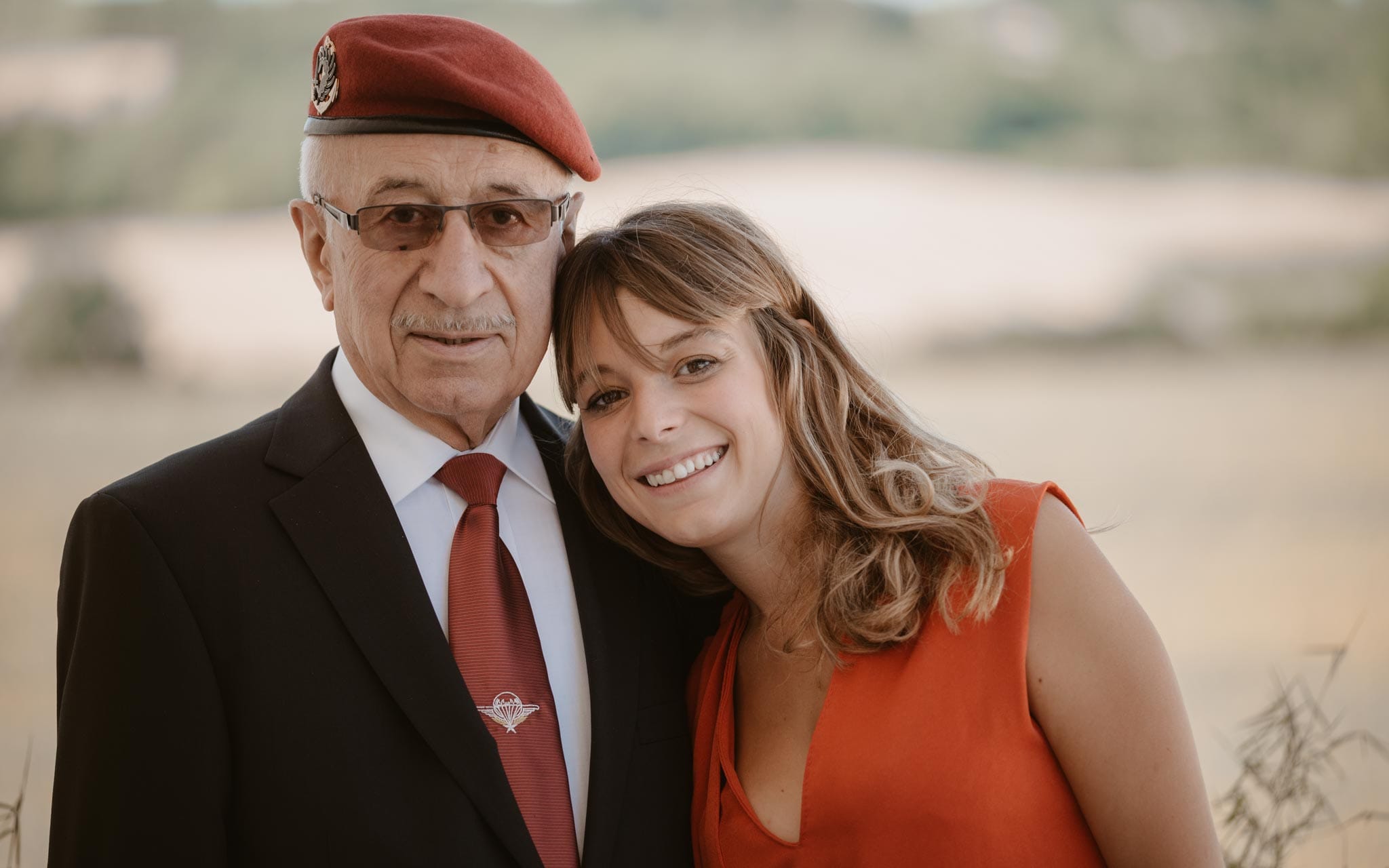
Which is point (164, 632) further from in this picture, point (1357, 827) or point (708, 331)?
point (1357, 827)

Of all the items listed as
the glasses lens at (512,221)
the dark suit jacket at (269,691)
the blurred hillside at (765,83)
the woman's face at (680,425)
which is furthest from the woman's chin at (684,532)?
the blurred hillside at (765,83)

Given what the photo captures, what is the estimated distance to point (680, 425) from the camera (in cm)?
200

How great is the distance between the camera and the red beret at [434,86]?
75.2 inches

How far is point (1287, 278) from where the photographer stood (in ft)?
35.0

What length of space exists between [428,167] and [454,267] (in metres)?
0.16

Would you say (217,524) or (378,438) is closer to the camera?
(217,524)

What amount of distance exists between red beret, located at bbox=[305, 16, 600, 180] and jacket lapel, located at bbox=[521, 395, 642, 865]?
57 centimetres

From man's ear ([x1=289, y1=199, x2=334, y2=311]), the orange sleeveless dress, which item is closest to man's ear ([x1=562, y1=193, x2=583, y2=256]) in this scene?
man's ear ([x1=289, y1=199, x2=334, y2=311])

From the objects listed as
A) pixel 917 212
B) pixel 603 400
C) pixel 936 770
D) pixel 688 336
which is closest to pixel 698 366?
pixel 688 336

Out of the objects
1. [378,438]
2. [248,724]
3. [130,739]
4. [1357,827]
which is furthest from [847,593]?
[1357,827]

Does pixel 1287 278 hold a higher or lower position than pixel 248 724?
higher

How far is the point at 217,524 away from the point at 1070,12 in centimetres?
977

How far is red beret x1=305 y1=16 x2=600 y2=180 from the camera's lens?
191cm

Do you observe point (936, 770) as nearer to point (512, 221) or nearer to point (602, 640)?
point (602, 640)
